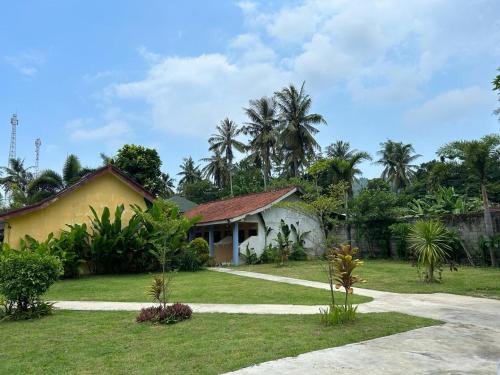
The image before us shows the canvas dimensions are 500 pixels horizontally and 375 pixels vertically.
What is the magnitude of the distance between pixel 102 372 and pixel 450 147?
622 inches

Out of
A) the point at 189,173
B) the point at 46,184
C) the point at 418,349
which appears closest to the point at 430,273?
the point at 418,349

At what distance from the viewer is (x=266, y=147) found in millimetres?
42031

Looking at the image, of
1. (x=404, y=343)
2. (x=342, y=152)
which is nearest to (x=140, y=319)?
(x=404, y=343)

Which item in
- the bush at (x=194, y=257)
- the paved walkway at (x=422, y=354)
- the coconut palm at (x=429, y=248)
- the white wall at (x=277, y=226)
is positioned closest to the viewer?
the paved walkway at (x=422, y=354)

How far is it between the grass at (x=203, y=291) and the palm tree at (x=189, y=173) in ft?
183

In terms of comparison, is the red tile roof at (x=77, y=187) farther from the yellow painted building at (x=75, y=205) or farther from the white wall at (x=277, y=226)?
the white wall at (x=277, y=226)

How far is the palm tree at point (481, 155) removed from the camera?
53.0 ft

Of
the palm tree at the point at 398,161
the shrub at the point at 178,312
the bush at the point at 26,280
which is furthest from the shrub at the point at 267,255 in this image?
the palm tree at the point at 398,161

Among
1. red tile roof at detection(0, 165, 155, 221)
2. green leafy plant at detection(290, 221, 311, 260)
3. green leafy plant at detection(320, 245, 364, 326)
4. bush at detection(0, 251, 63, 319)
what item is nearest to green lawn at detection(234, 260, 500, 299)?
green leafy plant at detection(320, 245, 364, 326)

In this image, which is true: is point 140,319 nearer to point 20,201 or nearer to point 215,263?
point 215,263

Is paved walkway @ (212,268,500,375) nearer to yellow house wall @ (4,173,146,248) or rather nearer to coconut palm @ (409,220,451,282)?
coconut palm @ (409,220,451,282)

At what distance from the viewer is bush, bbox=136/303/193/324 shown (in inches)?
312

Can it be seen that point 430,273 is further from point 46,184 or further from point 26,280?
point 46,184

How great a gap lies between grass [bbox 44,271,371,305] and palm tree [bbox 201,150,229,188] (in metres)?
35.5
